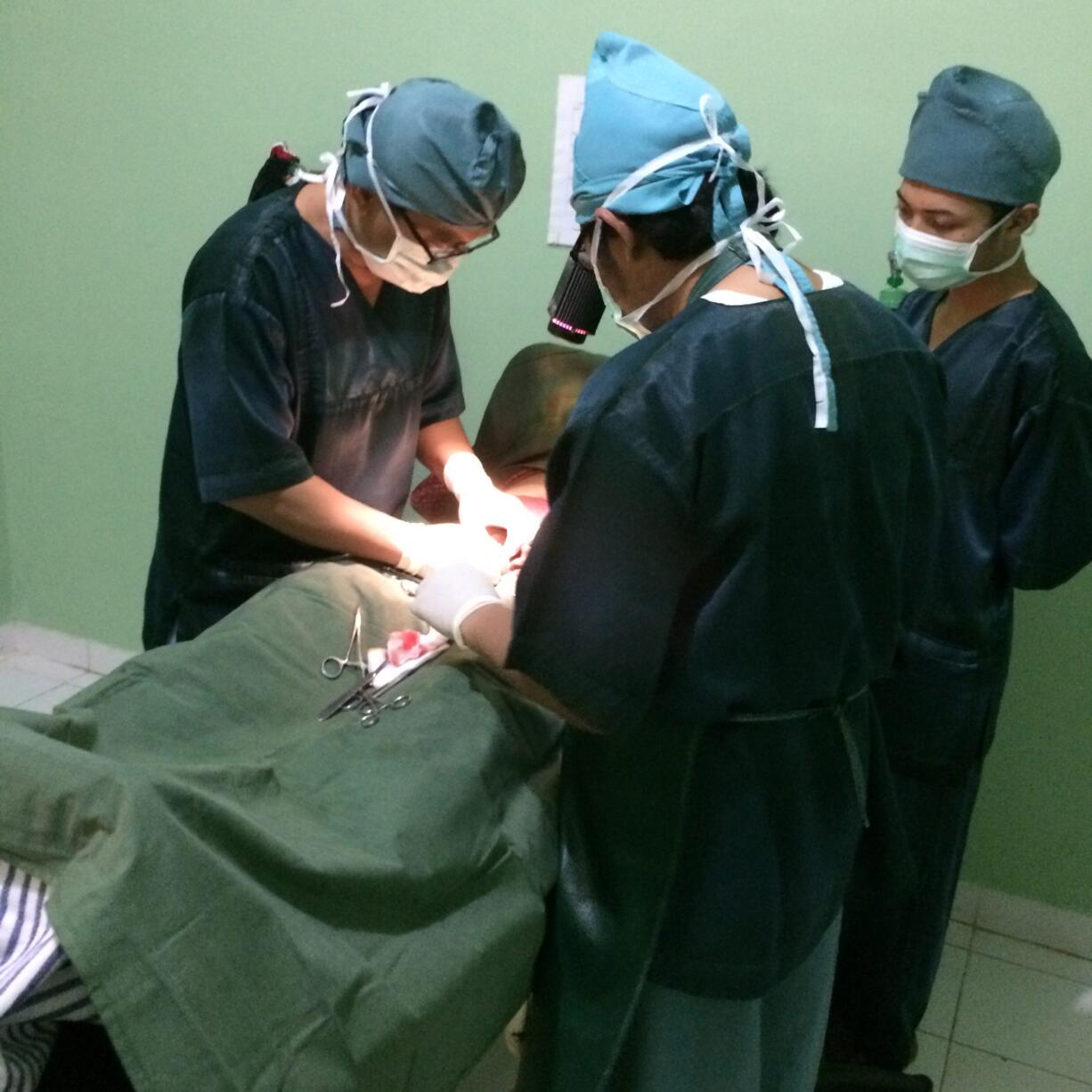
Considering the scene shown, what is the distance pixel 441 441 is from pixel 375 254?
17.5 inches

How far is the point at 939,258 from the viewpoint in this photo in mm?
1610

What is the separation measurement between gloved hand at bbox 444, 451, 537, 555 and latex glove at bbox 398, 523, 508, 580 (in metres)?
0.04

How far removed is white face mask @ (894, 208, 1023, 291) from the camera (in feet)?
5.24

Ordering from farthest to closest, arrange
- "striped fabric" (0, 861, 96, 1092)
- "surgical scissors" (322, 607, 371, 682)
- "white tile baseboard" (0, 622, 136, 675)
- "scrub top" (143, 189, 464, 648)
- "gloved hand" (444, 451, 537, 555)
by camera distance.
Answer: "white tile baseboard" (0, 622, 136, 675) → "gloved hand" (444, 451, 537, 555) → "scrub top" (143, 189, 464, 648) → "surgical scissors" (322, 607, 371, 682) → "striped fabric" (0, 861, 96, 1092)

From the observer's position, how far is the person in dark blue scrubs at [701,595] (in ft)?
3.30

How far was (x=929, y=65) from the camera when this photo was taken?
6.13ft

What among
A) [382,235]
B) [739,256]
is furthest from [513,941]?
[382,235]

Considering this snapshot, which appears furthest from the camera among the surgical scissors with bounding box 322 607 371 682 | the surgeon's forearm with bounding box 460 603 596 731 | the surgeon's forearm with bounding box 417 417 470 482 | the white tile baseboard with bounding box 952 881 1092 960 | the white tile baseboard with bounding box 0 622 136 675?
the white tile baseboard with bounding box 0 622 136 675

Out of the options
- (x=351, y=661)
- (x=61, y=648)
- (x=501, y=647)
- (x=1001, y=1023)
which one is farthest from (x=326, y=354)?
(x=61, y=648)

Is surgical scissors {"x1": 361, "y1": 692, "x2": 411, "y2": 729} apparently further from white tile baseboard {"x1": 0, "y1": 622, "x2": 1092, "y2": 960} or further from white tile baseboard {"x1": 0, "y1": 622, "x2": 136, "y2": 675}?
white tile baseboard {"x1": 0, "y1": 622, "x2": 136, "y2": 675}

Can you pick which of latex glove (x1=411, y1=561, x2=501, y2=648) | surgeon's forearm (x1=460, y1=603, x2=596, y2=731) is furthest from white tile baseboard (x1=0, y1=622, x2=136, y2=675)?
surgeon's forearm (x1=460, y1=603, x2=596, y2=731)

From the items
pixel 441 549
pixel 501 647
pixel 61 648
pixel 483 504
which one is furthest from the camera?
pixel 61 648

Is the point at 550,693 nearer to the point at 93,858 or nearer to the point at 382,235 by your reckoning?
the point at 93,858

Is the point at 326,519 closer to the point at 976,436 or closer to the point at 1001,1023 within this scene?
the point at 976,436
